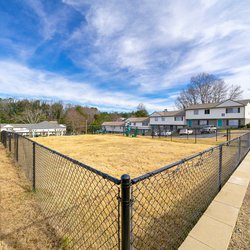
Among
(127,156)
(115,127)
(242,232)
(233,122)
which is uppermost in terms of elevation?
(233,122)

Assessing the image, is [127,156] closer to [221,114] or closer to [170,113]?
[221,114]

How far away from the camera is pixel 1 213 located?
2.59 meters

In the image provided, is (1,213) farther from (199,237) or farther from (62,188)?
(199,237)

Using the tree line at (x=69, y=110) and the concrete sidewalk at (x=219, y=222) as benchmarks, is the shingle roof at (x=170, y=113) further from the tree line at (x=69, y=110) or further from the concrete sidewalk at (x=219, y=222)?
the concrete sidewalk at (x=219, y=222)

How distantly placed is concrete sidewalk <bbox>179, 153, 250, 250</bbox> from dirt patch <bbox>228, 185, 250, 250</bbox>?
0.16 feet

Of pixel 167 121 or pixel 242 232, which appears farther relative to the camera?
pixel 167 121

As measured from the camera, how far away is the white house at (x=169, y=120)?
37.4 m

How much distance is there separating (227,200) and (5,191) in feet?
14.6

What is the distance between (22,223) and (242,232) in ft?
10.1

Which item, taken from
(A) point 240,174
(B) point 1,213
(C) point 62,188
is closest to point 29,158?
(C) point 62,188

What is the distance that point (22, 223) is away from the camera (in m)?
2.36

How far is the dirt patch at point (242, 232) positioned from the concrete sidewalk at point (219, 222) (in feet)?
0.16

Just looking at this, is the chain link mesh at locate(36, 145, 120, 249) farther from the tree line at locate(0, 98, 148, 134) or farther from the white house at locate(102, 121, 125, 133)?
the white house at locate(102, 121, 125, 133)

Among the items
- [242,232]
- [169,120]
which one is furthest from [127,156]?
[169,120]
